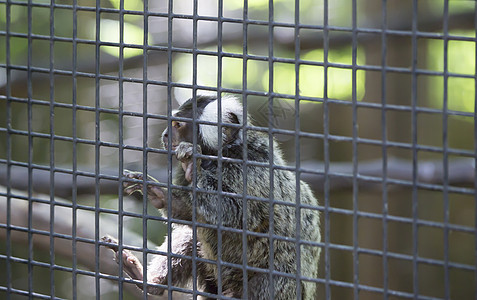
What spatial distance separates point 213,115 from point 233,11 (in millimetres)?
2762

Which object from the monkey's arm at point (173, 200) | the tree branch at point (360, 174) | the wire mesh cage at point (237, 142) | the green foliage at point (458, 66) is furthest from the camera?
the green foliage at point (458, 66)

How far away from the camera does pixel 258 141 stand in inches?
96.3

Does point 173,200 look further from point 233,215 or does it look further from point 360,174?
point 360,174

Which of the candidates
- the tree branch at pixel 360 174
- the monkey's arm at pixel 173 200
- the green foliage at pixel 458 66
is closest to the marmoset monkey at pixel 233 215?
the monkey's arm at pixel 173 200

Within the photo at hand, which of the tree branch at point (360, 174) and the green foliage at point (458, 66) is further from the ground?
the green foliage at point (458, 66)

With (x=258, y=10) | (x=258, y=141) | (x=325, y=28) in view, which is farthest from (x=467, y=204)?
(x=325, y=28)

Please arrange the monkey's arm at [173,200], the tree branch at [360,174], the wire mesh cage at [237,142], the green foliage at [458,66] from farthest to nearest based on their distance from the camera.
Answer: the green foliage at [458,66]
the tree branch at [360,174]
the wire mesh cage at [237,142]
the monkey's arm at [173,200]

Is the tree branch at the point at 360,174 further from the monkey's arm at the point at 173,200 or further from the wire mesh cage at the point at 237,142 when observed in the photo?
the monkey's arm at the point at 173,200

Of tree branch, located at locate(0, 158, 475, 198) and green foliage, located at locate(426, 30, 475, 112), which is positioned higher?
green foliage, located at locate(426, 30, 475, 112)

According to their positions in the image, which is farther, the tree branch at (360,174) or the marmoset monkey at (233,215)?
the tree branch at (360,174)

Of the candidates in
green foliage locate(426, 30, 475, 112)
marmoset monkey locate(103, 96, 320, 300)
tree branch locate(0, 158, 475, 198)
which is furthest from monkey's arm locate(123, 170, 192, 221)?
green foliage locate(426, 30, 475, 112)

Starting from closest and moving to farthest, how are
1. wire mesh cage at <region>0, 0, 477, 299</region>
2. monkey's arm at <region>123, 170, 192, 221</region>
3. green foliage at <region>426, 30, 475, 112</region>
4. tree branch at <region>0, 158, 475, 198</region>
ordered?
monkey's arm at <region>123, 170, 192, 221</region> → wire mesh cage at <region>0, 0, 477, 299</region> → tree branch at <region>0, 158, 475, 198</region> → green foliage at <region>426, 30, 475, 112</region>

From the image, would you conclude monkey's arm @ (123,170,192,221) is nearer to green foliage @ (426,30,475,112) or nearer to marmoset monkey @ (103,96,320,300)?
marmoset monkey @ (103,96,320,300)

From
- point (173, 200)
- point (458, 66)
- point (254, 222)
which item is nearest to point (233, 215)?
point (254, 222)
